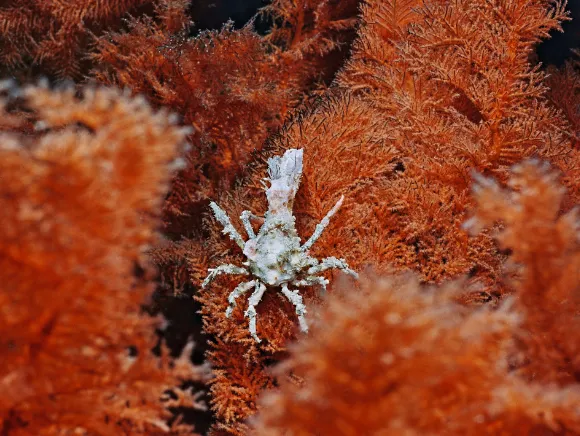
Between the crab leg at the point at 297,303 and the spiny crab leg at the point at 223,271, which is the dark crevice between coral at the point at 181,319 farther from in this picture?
the crab leg at the point at 297,303

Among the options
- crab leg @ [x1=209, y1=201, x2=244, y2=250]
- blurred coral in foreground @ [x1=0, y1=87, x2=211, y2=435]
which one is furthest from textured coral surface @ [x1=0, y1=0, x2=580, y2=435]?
crab leg @ [x1=209, y1=201, x2=244, y2=250]

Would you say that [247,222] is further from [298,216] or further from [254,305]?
[254,305]

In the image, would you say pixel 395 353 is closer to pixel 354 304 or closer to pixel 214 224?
pixel 354 304

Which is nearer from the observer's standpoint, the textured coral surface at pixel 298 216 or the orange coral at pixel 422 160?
the textured coral surface at pixel 298 216

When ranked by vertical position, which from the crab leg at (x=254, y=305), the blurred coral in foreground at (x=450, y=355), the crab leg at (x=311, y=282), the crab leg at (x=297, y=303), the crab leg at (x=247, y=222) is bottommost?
the crab leg at (x=254, y=305)

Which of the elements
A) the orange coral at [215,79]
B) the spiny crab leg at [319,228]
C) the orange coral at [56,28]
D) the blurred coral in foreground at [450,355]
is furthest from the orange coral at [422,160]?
the orange coral at [56,28]

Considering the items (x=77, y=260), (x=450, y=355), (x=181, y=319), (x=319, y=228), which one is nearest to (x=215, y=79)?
(x=319, y=228)
